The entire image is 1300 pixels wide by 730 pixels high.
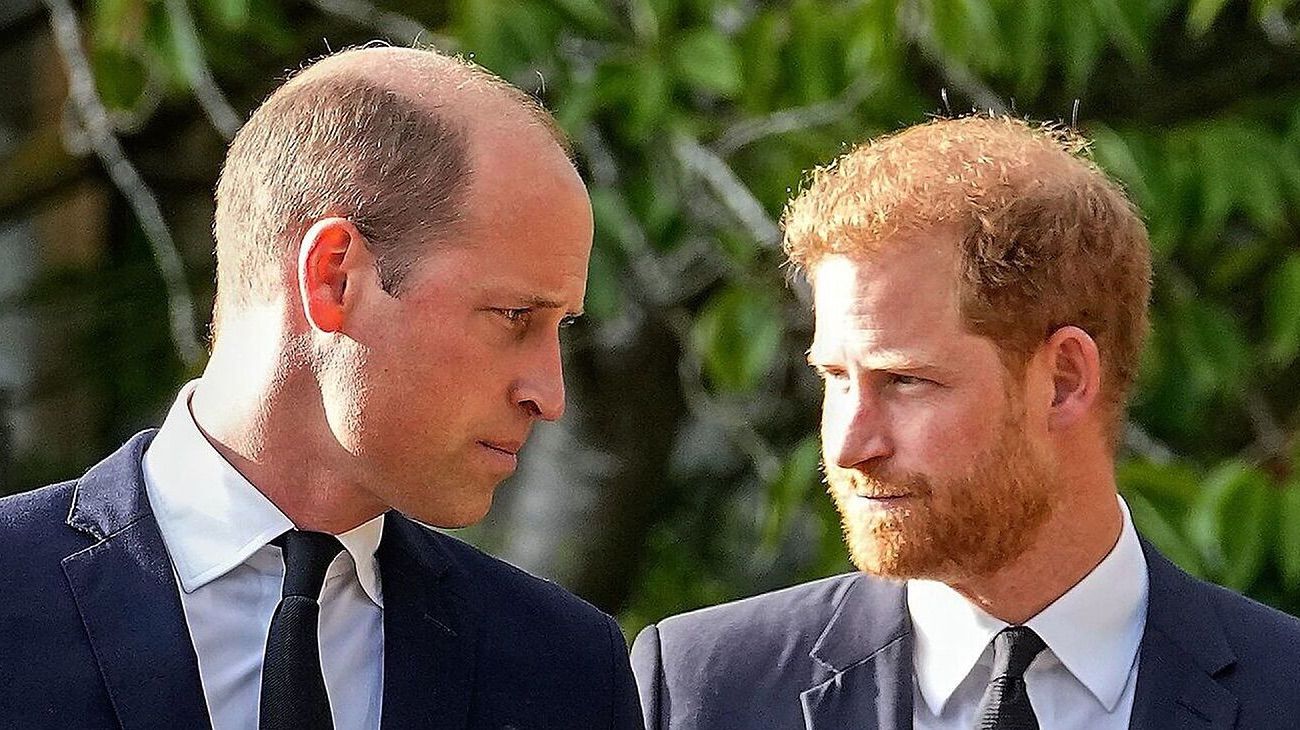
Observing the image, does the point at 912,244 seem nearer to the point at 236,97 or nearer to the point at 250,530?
the point at 250,530

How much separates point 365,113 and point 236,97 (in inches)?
100

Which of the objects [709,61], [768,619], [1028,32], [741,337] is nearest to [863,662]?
[768,619]

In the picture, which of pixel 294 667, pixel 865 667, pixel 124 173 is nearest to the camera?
pixel 294 667

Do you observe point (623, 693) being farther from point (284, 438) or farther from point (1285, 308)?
point (1285, 308)

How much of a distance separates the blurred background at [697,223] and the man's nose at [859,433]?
0.84m

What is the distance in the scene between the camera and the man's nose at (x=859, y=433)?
242 centimetres

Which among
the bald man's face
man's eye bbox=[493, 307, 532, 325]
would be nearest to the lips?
the bald man's face

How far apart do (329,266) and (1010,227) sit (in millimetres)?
860

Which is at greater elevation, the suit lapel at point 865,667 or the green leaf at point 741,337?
the green leaf at point 741,337

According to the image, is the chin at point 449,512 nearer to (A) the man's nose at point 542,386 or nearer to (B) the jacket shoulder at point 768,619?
(A) the man's nose at point 542,386

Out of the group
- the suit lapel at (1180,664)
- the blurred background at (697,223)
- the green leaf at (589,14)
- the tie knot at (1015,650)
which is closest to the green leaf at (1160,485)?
the blurred background at (697,223)

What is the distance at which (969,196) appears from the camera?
250 centimetres

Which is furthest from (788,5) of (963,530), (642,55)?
(963,530)

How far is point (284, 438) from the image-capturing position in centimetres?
212
